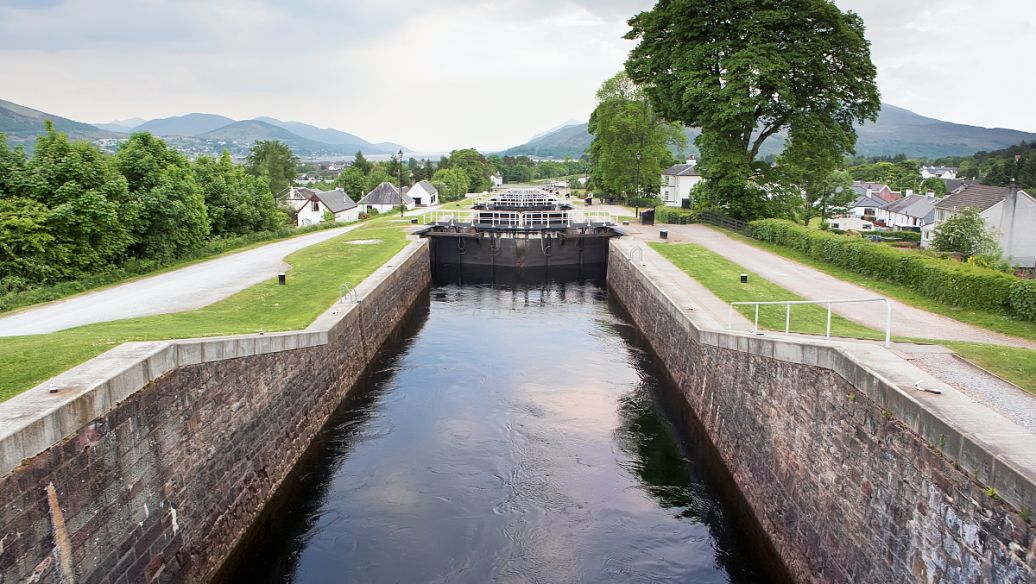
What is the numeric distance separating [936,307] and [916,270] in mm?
2222

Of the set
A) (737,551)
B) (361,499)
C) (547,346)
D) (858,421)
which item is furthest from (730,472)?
(547,346)

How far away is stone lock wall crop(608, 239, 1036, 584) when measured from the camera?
20.7ft

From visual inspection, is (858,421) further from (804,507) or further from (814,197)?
(814,197)

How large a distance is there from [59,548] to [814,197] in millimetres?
58724

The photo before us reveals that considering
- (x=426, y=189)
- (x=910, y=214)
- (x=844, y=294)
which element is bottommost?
(x=844, y=294)

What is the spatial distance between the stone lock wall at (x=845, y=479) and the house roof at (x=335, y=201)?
2457 inches

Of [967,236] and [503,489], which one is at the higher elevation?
[967,236]

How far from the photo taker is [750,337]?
12.5 meters

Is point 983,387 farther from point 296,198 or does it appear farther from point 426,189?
point 296,198

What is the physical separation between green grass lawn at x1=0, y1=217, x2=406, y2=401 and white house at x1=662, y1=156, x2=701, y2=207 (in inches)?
1535

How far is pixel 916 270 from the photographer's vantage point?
678 inches

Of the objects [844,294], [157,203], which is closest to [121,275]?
[157,203]

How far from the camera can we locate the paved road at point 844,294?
499 inches

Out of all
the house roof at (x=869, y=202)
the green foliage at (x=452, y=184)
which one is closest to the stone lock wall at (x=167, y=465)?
the green foliage at (x=452, y=184)
